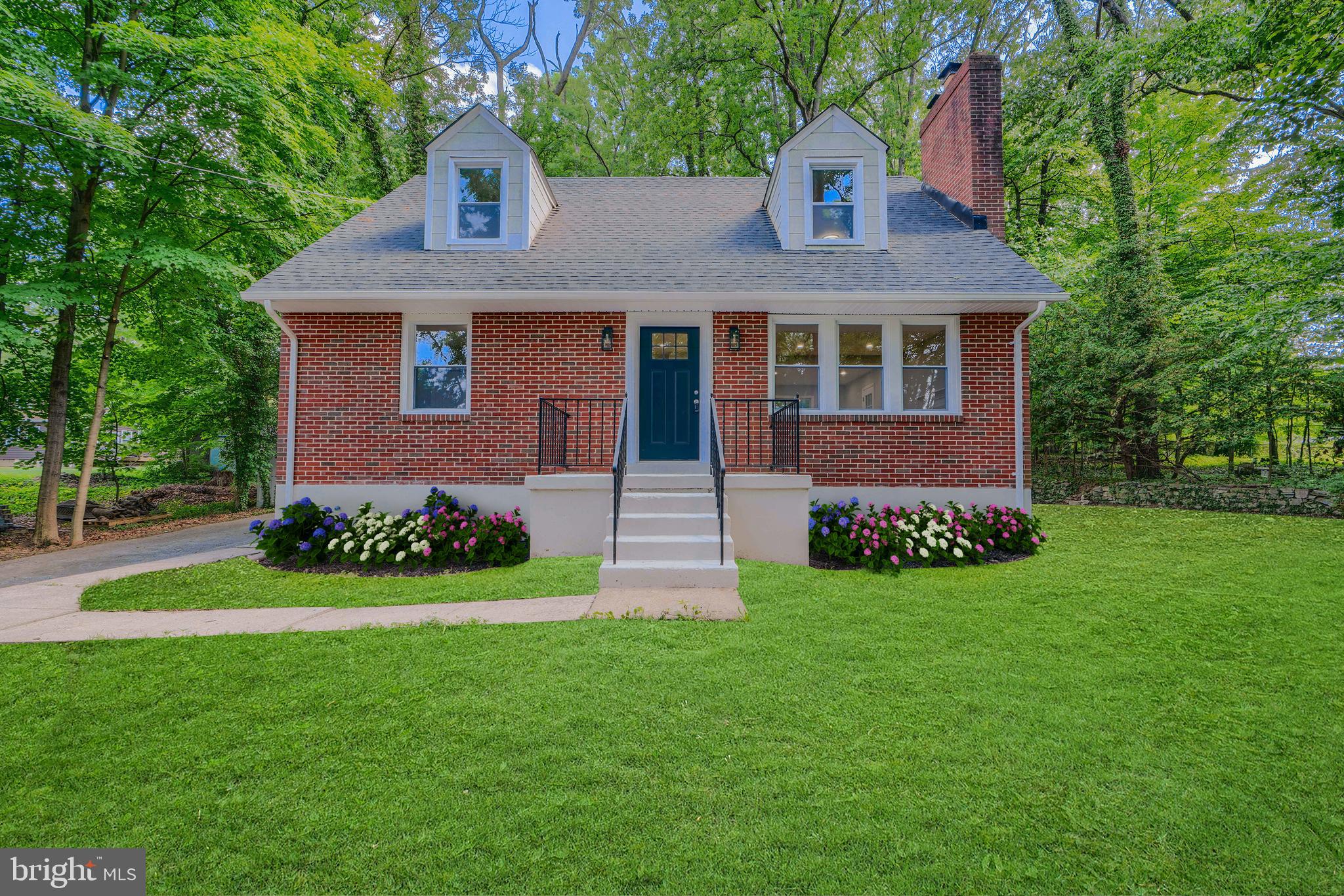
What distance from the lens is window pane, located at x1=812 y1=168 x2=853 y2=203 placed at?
8391mm

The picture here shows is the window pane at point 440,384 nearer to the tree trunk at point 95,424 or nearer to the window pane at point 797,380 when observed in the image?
the window pane at point 797,380

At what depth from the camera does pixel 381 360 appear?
755cm

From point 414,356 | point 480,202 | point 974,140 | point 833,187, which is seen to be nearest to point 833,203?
point 833,187

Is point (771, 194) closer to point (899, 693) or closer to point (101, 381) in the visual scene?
point (899, 693)

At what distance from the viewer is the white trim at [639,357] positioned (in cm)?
769

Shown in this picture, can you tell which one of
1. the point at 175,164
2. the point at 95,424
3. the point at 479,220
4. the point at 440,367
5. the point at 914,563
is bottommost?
the point at 914,563

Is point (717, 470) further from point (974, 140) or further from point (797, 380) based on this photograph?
point (974, 140)

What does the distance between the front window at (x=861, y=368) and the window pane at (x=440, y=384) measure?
18.1 feet

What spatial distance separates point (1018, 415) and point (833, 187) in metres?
4.41

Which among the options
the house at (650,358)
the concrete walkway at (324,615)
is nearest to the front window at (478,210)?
the house at (650,358)

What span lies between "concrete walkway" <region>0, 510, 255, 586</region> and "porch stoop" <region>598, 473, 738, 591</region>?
18.7 feet

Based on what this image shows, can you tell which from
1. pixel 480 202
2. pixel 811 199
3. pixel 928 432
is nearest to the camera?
pixel 928 432

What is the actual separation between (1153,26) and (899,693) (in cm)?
1951

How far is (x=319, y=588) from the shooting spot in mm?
5461
